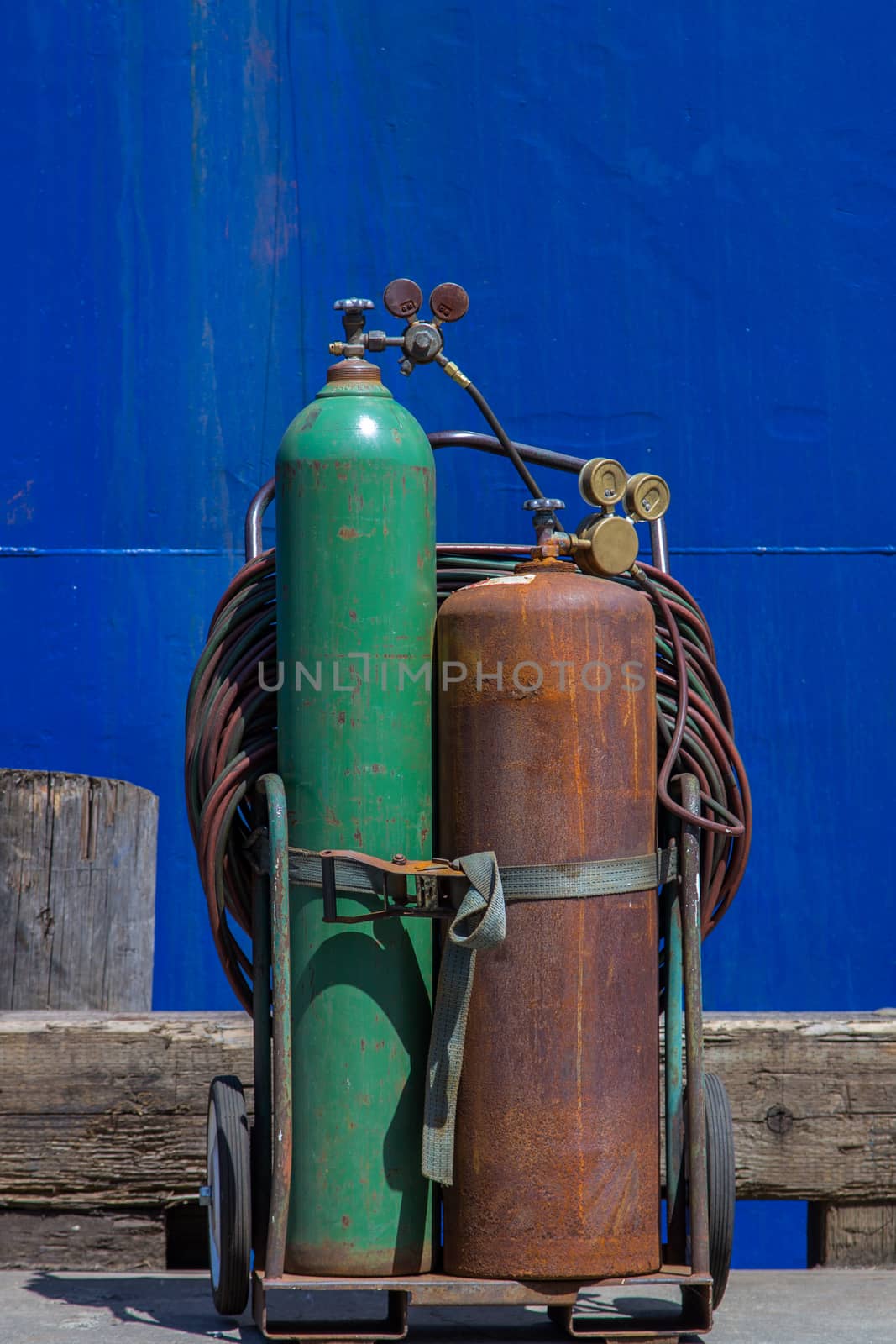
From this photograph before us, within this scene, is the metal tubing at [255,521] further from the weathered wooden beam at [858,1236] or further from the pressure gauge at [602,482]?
the weathered wooden beam at [858,1236]

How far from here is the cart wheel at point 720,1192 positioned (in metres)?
3.13

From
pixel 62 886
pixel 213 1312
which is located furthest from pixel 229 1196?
Result: pixel 62 886

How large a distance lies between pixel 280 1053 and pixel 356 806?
445 millimetres

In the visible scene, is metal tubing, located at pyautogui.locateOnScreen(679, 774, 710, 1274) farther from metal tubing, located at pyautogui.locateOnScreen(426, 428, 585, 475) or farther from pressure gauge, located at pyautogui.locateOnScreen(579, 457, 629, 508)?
metal tubing, located at pyautogui.locateOnScreen(426, 428, 585, 475)

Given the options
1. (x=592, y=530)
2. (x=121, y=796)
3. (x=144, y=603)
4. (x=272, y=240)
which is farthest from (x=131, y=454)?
(x=592, y=530)

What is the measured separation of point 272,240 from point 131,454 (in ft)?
2.46

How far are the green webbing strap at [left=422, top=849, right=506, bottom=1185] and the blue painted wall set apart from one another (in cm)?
218

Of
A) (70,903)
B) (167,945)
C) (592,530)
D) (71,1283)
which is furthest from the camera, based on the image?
(167,945)

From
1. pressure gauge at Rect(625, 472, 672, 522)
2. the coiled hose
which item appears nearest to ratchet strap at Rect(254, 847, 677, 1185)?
the coiled hose

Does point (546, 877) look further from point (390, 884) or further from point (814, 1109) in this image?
point (814, 1109)

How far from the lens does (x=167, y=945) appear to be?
4.95m

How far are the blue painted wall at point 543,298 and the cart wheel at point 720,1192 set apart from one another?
182 cm

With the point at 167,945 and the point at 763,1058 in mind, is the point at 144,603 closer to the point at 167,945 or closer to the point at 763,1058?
the point at 167,945

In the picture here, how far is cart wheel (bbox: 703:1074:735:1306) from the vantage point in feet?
10.3
